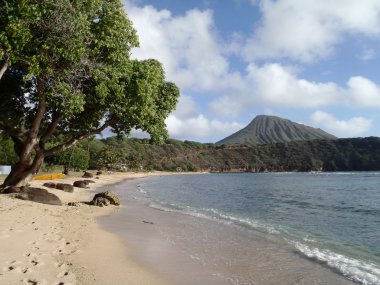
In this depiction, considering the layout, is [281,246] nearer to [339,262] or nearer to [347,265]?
[339,262]

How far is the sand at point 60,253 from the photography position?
26.0 feet

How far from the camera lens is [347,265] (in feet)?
38.3

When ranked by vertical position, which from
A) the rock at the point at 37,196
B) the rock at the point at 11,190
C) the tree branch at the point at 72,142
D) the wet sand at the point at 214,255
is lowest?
the wet sand at the point at 214,255

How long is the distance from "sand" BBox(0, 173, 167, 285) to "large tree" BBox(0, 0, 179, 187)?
5363 millimetres

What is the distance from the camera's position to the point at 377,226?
20.8 m

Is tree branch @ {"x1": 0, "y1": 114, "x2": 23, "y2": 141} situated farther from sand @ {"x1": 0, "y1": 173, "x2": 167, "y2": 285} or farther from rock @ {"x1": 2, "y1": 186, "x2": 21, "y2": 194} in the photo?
sand @ {"x1": 0, "y1": 173, "x2": 167, "y2": 285}

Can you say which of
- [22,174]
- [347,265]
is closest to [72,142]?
[22,174]

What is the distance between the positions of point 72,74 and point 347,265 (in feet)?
46.3

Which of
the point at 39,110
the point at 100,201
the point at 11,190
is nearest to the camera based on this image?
the point at 39,110

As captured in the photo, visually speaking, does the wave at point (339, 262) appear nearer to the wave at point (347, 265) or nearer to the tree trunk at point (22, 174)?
the wave at point (347, 265)

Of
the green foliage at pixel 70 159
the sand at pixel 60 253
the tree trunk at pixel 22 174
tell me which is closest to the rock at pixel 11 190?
the tree trunk at pixel 22 174

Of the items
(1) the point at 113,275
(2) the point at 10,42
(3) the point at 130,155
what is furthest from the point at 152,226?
(3) the point at 130,155

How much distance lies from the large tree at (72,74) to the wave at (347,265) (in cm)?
1169

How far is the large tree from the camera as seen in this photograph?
12658 millimetres
